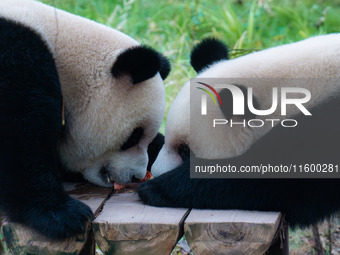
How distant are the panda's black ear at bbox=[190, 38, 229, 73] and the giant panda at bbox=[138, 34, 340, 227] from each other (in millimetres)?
291

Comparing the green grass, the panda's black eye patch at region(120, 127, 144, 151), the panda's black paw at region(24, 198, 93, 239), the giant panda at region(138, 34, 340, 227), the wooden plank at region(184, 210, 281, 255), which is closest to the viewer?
the wooden plank at region(184, 210, 281, 255)

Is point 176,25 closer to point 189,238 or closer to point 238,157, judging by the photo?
point 238,157

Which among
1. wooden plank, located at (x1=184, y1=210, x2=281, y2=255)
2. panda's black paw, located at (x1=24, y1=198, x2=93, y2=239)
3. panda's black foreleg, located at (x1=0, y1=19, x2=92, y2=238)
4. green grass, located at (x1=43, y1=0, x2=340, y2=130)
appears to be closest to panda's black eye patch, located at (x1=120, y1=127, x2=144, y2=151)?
panda's black foreleg, located at (x1=0, y1=19, x2=92, y2=238)

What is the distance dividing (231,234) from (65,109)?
1064 millimetres

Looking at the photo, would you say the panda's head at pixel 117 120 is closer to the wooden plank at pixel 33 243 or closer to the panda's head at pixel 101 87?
the panda's head at pixel 101 87

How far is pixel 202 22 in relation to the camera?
6391mm

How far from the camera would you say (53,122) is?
2414 millimetres

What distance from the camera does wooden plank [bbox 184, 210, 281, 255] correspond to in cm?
208

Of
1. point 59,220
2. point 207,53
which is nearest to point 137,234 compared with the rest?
point 59,220

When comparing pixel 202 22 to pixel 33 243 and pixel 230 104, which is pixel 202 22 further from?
pixel 33 243

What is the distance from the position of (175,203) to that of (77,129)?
0.66m

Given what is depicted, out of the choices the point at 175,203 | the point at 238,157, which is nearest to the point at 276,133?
the point at 238,157

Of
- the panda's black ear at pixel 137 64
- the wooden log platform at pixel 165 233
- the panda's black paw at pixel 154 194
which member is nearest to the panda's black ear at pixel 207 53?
the panda's black ear at pixel 137 64

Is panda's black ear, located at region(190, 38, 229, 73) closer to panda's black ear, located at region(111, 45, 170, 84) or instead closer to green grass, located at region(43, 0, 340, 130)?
panda's black ear, located at region(111, 45, 170, 84)
